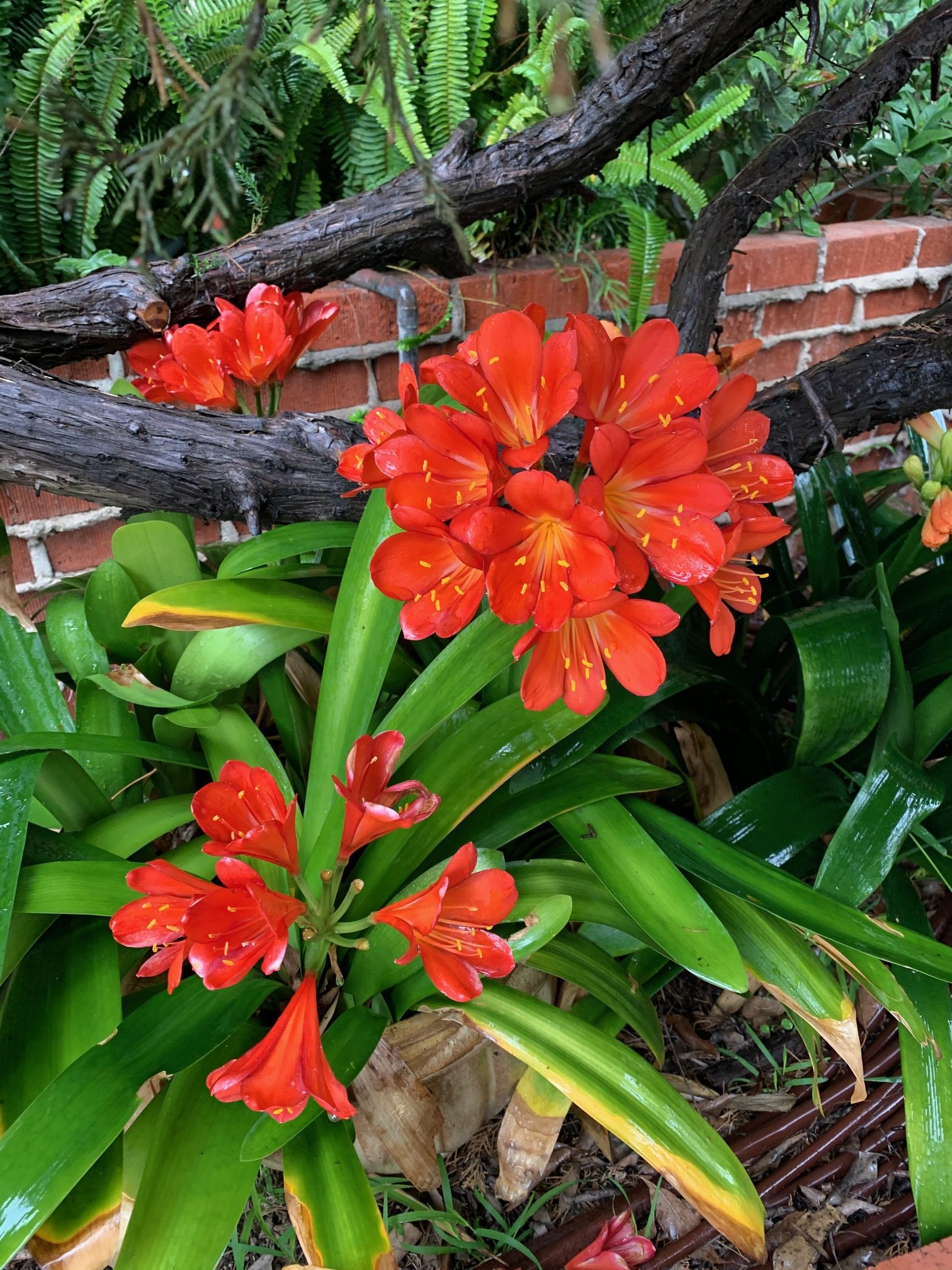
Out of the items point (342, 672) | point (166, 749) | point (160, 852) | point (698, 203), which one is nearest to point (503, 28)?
point (342, 672)

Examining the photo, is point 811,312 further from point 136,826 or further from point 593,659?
point 136,826

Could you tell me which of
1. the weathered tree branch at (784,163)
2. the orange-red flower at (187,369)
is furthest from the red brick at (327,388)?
the weathered tree branch at (784,163)

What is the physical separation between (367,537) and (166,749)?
30cm

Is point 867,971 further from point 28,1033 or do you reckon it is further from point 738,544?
point 28,1033

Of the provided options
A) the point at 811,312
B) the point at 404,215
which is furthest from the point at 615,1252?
the point at 811,312

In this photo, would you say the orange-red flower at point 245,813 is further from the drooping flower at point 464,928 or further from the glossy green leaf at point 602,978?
the glossy green leaf at point 602,978

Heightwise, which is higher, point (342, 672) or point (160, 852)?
point (342, 672)

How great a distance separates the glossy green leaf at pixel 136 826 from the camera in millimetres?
806

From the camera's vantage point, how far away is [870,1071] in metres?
0.95

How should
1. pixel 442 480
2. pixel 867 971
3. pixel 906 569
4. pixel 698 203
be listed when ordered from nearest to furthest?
pixel 442 480, pixel 867 971, pixel 906 569, pixel 698 203

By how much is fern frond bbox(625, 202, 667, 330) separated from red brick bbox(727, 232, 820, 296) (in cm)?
31

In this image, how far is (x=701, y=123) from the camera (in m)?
1.52

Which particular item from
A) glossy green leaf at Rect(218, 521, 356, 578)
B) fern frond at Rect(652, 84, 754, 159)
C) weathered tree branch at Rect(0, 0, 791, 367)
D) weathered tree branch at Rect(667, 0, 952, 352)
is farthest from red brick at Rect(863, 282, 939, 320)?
glossy green leaf at Rect(218, 521, 356, 578)

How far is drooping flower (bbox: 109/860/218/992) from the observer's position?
0.60m
